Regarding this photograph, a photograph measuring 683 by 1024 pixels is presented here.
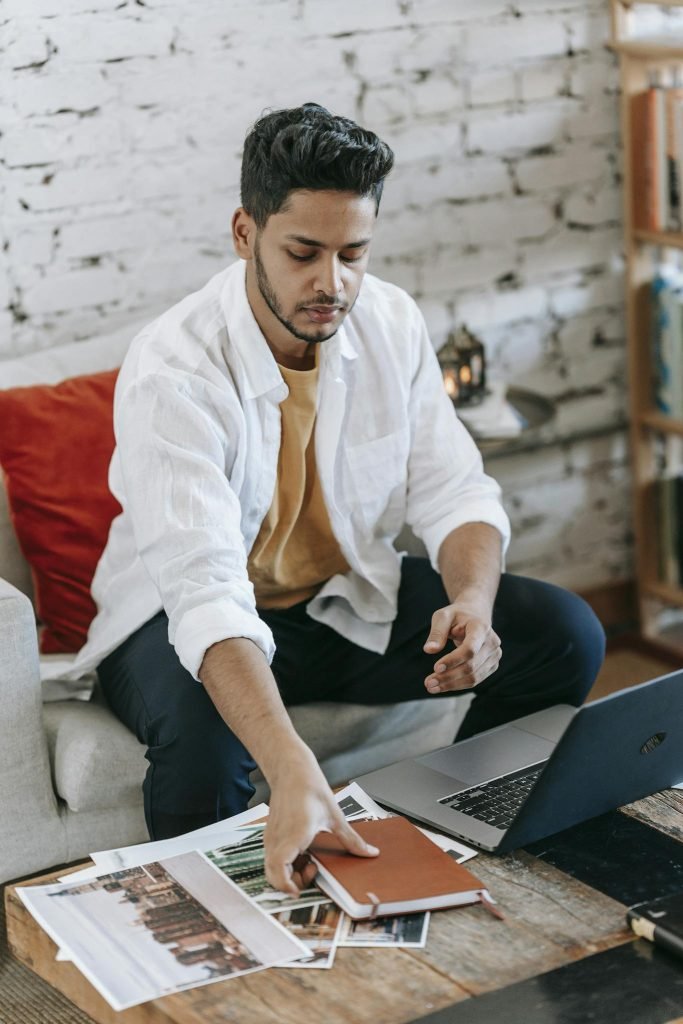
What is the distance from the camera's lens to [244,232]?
1.96 meters

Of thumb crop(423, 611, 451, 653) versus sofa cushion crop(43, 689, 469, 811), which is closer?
thumb crop(423, 611, 451, 653)

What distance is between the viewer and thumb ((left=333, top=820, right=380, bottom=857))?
1.43 meters

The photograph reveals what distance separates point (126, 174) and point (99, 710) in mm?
998

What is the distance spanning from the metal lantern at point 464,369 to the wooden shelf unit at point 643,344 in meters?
0.50

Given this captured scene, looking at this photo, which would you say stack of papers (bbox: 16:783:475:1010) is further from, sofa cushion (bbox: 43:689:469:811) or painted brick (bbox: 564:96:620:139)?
painted brick (bbox: 564:96:620:139)

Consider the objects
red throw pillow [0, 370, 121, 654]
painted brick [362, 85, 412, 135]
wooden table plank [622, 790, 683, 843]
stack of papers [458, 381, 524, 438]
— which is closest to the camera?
wooden table plank [622, 790, 683, 843]

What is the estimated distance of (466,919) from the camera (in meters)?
1.38

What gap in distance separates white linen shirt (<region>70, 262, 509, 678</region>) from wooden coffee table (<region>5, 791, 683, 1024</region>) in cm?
43

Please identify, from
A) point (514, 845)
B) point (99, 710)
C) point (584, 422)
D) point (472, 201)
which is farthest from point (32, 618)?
point (584, 422)

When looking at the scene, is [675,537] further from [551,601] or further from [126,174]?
[126,174]

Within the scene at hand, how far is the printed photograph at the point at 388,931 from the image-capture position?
1336 mm

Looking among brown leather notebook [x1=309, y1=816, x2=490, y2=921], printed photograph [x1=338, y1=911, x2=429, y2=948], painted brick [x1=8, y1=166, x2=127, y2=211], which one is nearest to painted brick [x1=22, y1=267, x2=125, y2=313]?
painted brick [x1=8, y1=166, x2=127, y2=211]

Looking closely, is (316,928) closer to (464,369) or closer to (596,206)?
(464,369)

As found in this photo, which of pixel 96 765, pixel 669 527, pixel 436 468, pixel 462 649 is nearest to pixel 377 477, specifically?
pixel 436 468
